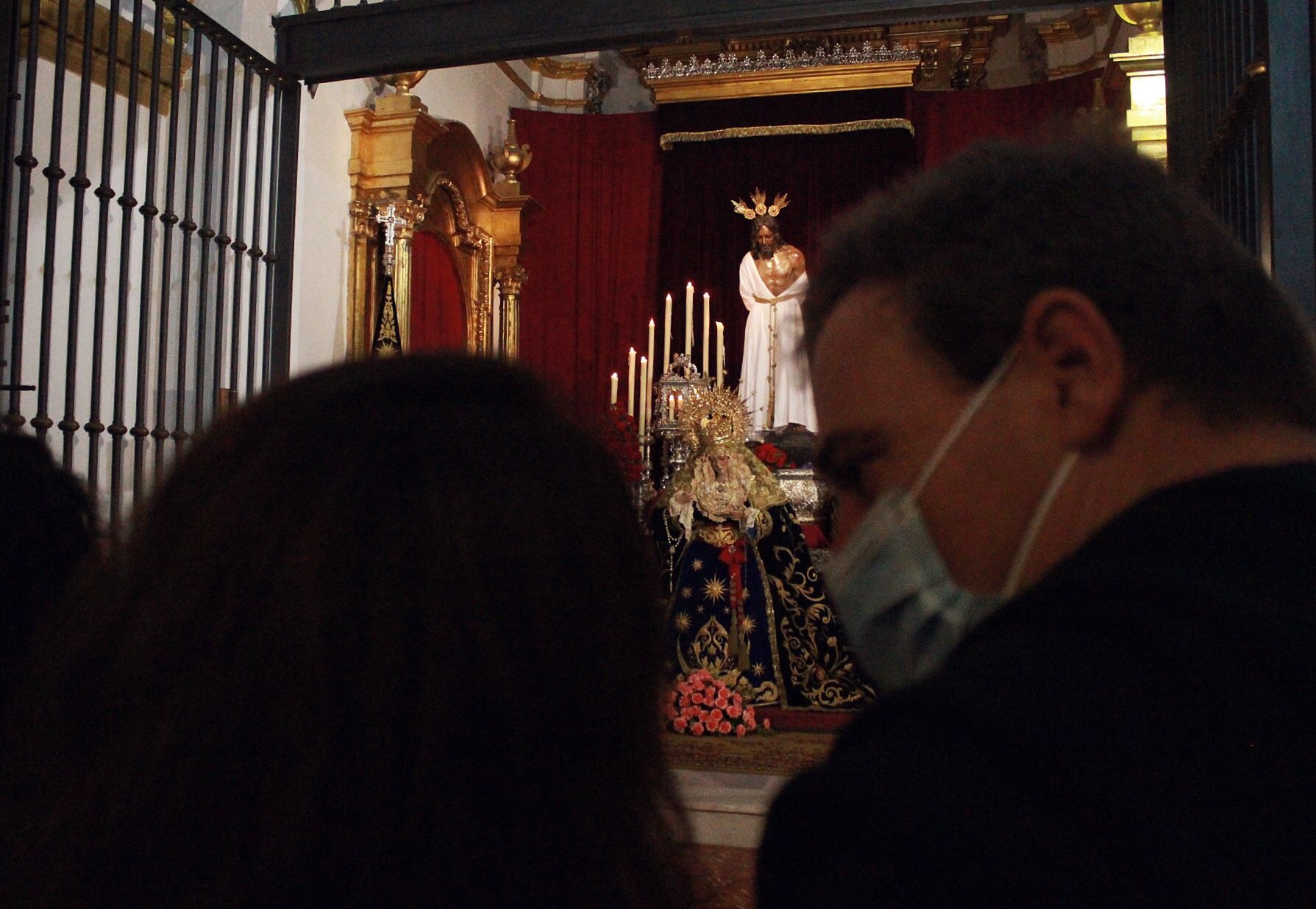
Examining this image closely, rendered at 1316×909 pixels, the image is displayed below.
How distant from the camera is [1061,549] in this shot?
0.65 meters

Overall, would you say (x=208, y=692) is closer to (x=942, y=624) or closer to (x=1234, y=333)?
(x=942, y=624)

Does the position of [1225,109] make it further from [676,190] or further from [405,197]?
[676,190]

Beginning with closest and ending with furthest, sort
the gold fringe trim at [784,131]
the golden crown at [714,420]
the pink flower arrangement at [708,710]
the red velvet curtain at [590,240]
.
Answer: the pink flower arrangement at [708,710] < the golden crown at [714,420] < the gold fringe trim at [784,131] < the red velvet curtain at [590,240]

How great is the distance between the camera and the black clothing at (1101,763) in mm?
482

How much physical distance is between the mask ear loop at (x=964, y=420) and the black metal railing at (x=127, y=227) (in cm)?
244

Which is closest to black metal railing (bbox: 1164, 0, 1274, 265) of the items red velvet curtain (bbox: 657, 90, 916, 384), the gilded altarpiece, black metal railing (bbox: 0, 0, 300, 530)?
black metal railing (bbox: 0, 0, 300, 530)

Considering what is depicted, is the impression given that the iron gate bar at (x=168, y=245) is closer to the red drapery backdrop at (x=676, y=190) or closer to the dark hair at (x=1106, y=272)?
the dark hair at (x=1106, y=272)

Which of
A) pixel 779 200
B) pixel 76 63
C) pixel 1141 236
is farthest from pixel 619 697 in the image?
pixel 779 200

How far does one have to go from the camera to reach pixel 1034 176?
68 cm

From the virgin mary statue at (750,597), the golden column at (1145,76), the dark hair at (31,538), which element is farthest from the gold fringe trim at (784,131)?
the dark hair at (31,538)

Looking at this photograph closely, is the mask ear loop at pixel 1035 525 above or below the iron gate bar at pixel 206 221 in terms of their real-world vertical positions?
below

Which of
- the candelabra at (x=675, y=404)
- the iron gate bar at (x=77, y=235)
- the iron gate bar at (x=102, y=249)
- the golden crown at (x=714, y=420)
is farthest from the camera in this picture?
the candelabra at (x=675, y=404)

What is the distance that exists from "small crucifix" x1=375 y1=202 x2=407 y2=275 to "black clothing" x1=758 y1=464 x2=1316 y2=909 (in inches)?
202

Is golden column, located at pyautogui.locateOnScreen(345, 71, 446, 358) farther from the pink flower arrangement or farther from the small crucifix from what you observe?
the pink flower arrangement
